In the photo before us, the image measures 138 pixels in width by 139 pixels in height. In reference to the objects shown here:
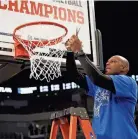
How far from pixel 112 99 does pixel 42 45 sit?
780 mm

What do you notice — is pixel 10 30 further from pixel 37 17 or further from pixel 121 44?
pixel 121 44

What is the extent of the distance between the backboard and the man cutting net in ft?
1.70

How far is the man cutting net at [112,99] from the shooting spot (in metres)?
2.24

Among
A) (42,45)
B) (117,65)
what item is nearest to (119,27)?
(42,45)

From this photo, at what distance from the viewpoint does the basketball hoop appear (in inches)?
106

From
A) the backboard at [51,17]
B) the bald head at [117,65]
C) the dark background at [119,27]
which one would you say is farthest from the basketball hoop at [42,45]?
the dark background at [119,27]

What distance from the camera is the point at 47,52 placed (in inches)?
109

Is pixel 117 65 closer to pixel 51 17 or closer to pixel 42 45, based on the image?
pixel 42 45

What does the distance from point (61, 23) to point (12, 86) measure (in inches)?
283

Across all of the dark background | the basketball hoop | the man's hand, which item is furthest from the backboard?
the dark background

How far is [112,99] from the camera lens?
7.65 feet

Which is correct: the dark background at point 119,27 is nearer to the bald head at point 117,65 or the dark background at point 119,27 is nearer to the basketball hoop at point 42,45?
the basketball hoop at point 42,45

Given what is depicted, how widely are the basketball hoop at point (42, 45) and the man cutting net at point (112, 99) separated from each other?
32 centimetres

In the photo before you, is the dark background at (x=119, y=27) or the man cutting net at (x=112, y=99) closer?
the man cutting net at (x=112, y=99)
